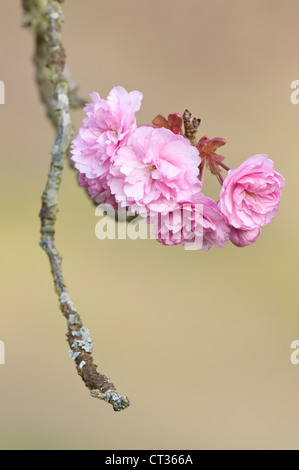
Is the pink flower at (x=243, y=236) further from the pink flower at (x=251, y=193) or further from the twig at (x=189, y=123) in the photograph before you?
the twig at (x=189, y=123)

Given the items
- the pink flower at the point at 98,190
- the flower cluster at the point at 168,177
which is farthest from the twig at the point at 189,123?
the pink flower at the point at 98,190

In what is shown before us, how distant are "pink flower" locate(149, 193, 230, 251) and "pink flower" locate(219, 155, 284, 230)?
0.02 m

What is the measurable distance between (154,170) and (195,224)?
3.2 inches

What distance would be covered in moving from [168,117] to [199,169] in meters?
Answer: 0.07

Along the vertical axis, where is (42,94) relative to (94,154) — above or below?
above

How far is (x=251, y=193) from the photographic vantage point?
77 cm

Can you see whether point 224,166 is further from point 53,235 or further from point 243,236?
point 53,235

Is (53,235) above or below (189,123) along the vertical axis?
below

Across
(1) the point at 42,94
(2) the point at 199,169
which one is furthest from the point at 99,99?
(1) the point at 42,94

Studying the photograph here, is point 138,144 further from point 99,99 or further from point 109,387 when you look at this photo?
point 109,387

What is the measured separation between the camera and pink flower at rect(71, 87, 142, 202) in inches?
28.7

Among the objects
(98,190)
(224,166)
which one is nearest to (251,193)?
(224,166)

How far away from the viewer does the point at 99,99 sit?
2.45 ft

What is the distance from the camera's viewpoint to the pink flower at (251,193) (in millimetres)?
744
